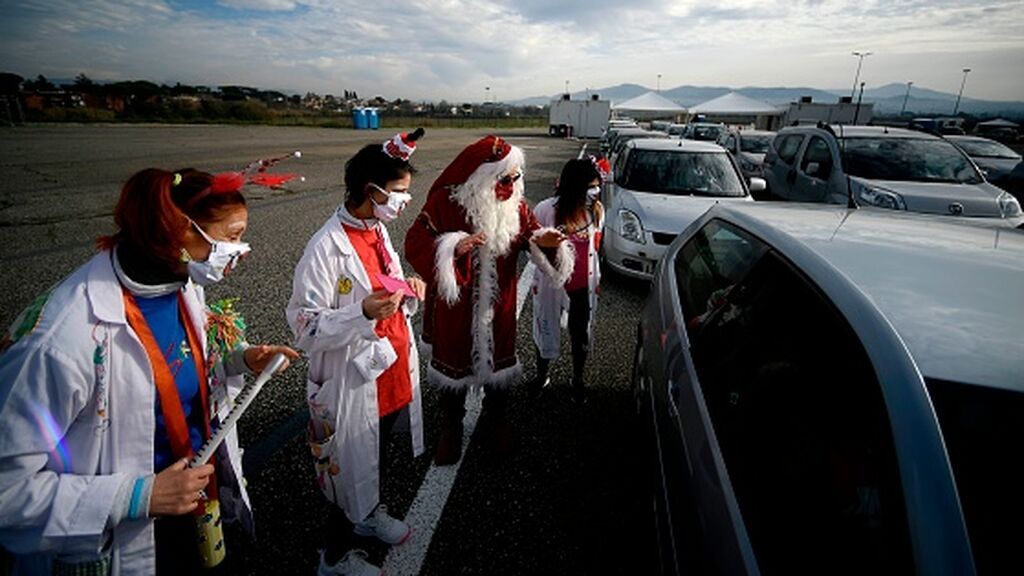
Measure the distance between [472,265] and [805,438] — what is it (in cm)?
175

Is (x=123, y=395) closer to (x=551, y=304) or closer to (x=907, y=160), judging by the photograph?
(x=551, y=304)

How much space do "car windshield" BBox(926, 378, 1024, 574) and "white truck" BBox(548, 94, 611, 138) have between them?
4066 cm

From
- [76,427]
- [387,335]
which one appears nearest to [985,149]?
[387,335]

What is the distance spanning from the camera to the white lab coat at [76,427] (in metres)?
1.03

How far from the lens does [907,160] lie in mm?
6945

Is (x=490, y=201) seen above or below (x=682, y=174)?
above

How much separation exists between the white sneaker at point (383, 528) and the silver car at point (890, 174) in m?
6.53

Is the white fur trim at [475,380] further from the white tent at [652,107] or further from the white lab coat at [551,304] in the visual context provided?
the white tent at [652,107]

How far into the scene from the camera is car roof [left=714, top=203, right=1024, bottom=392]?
3.49 ft

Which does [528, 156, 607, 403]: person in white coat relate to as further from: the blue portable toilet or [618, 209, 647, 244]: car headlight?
Answer: the blue portable toilet

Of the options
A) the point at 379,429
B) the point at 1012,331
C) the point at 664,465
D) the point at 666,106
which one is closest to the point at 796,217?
the point at 1012,331

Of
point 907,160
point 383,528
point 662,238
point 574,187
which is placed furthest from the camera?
point 907,160

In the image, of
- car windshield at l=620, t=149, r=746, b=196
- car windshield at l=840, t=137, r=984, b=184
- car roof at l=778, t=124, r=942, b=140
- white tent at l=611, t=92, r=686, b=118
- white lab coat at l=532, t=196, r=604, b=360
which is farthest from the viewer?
white tent at l=611, t=92, r=686, b=118

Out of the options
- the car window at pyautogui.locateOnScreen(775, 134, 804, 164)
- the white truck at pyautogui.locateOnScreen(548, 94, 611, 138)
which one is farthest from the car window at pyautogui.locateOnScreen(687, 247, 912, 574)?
the white truck at pyautogui.locateOnScreen(548, 94, 611, 138)
